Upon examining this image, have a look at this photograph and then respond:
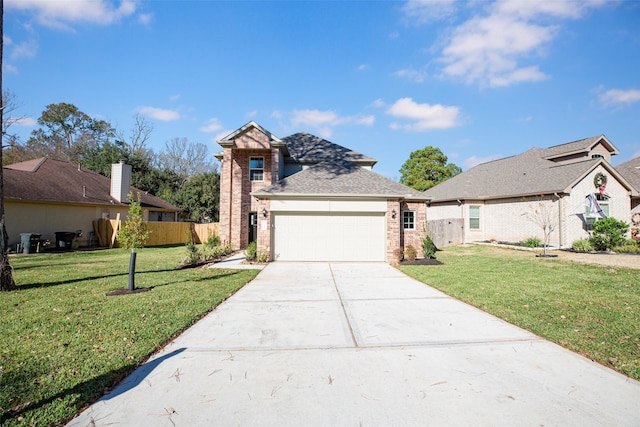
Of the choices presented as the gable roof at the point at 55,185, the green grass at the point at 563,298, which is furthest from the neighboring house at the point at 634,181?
the gable roof at the point at 55,185

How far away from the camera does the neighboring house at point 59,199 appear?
52.1ft

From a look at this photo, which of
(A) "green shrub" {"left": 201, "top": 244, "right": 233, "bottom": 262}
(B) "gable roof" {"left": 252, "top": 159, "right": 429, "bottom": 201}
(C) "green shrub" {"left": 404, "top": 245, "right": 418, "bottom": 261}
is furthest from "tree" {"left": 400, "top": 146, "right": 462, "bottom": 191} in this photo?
(A) "green shrub" {"left": 201, "top": 244, "right": 233, "bottom": 262}

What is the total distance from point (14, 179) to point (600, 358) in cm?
2475

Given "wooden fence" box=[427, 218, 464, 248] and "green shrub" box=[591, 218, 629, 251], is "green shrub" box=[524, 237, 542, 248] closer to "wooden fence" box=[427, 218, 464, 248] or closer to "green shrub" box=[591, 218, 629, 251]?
Result: "green shrub" box=[591, 218, 629, 251]

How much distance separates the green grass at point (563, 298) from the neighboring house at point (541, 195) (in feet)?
21.8

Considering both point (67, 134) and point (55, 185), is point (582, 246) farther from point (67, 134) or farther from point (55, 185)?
point (67, 134)

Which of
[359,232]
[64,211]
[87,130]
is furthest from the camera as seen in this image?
[87,130]

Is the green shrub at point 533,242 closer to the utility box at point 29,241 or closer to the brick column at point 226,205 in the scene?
the brick column at point 226,205

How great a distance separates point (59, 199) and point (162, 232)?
617 centimetres

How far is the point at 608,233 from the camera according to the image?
15.1m

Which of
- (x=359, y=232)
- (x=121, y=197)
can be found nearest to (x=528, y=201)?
(x=359, y=232)

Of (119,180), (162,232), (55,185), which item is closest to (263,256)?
(162,232)

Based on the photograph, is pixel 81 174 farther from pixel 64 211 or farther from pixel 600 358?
pixel 600 358

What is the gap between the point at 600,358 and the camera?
373 centimetres
